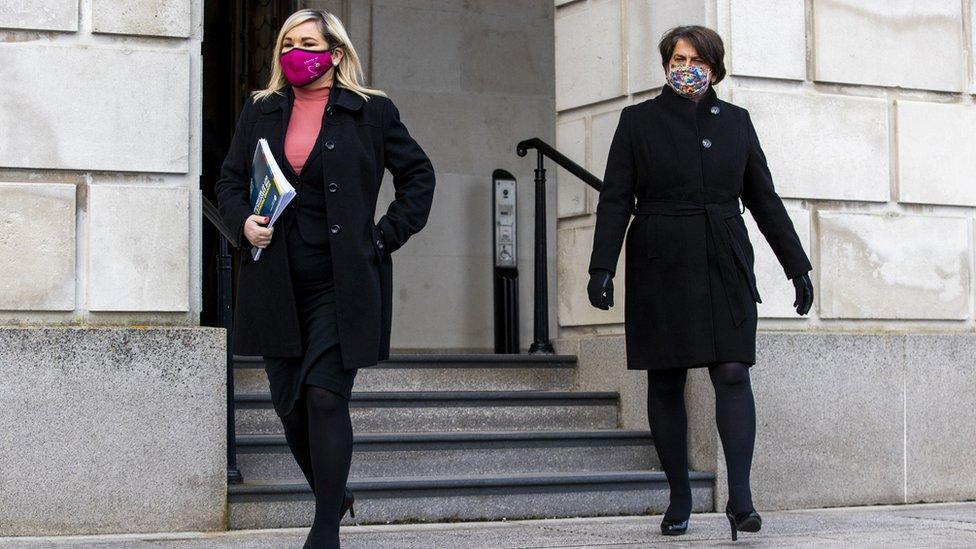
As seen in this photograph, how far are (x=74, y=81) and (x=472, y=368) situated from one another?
2.69 meters

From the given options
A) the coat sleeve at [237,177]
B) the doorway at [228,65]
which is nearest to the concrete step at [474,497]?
the coat sleeve at [237,177]

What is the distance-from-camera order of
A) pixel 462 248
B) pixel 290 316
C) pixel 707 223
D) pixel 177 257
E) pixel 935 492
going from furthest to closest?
1. pixel 462 248
2. pixel 935 492
3. pixel 177 257
4. pixel 707 223
5. pixel 290 316

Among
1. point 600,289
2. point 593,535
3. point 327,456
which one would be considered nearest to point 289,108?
point 327,456

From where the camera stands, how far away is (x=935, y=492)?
7711 mm

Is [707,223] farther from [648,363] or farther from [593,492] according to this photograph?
[593,492]

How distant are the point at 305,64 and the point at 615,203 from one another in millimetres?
1505

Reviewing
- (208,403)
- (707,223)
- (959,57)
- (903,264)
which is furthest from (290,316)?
(959,57)

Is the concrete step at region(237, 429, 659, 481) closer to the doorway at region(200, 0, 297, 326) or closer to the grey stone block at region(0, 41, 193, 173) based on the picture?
the grey stone block at region(0, 41, 193, 173)

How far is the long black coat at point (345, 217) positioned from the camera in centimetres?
503

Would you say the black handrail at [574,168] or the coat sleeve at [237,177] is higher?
the black handrail at [574,168]

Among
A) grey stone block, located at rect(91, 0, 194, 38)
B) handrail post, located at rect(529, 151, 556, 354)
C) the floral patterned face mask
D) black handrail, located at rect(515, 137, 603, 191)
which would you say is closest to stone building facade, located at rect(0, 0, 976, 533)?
grey stone block, located at rect(91, 0, 194, 38)

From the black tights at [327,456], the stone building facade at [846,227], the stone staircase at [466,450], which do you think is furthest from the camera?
the stone building facade at [846,227]

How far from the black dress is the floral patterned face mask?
161 centimetres

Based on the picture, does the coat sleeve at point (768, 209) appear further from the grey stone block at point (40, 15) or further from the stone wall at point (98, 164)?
the grey stone block at point (40, 15)
